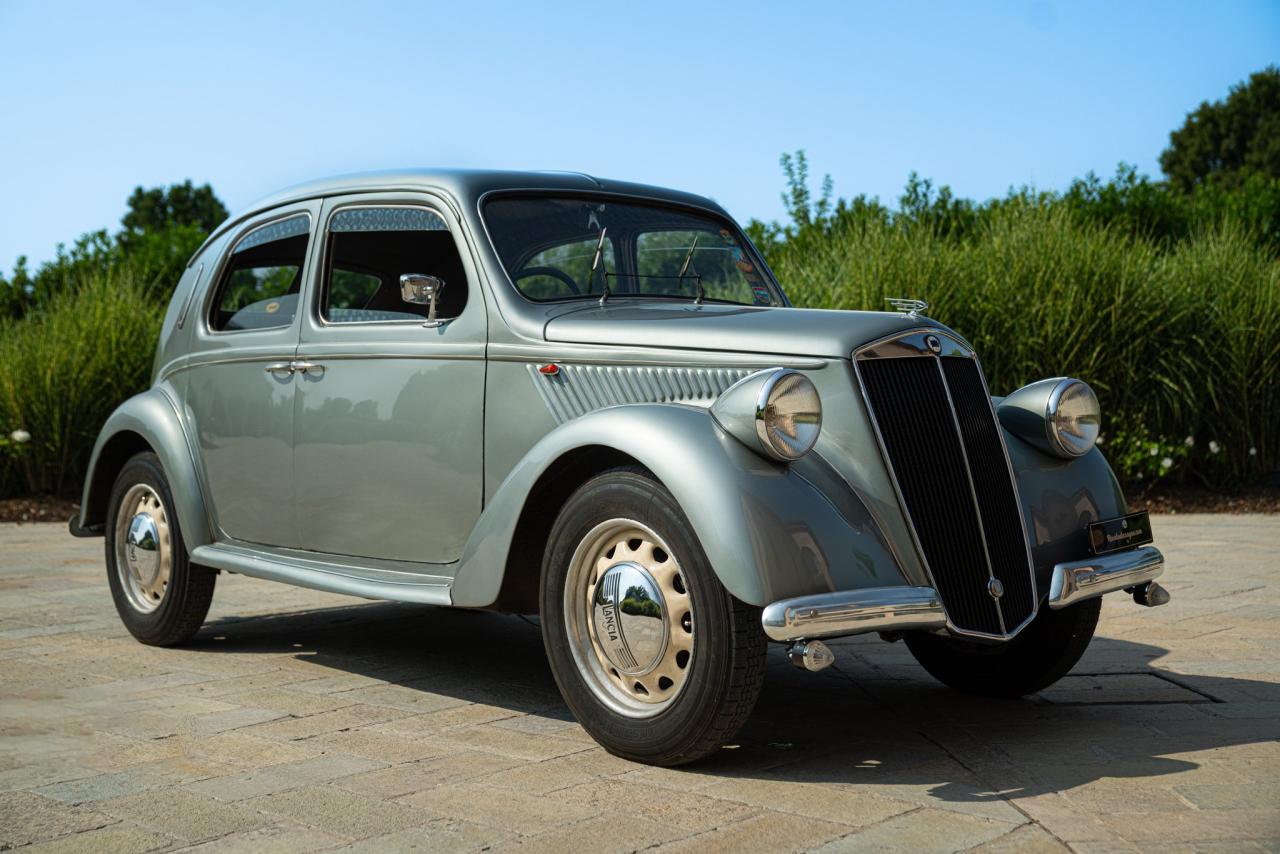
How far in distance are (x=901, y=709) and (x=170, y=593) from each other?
323 cm

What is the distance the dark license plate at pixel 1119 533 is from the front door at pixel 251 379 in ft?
9.97

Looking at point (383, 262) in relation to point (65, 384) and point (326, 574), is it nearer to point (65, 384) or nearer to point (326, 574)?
point (326, 574)

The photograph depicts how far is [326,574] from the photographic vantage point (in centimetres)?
494

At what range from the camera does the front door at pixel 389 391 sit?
4.60 m

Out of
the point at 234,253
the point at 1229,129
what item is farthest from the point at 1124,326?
the point at 1229,129

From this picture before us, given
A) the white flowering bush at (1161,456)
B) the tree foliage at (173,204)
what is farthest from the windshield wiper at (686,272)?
the tree foliage at (173,204)

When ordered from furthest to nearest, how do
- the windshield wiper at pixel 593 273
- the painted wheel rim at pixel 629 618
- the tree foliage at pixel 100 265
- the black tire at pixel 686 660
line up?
the tree foliage at pixel 100 265 < the windshield wiper at pixel 593 273 < the painted wheel rim at pixel 629 618 < the black tire at pixel 686 660

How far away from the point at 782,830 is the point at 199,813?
4.99 feet

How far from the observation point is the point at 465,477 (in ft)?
14.9

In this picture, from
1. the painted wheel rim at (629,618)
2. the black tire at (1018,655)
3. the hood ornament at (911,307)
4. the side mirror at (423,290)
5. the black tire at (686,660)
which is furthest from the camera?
the side mirror at (423,290)

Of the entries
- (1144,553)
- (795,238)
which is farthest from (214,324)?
(795,238)

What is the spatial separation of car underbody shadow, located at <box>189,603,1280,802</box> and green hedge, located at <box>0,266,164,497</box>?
20.1 ft

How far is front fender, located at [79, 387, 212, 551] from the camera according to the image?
5578 mm

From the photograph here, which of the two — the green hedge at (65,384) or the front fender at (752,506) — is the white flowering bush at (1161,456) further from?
the green hedge at (65,384)
